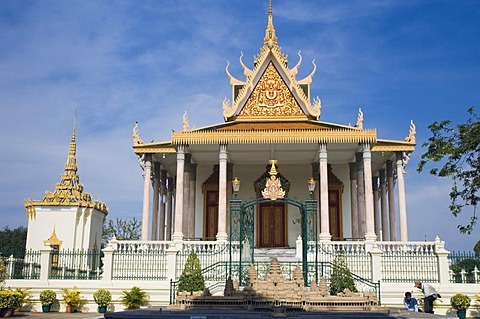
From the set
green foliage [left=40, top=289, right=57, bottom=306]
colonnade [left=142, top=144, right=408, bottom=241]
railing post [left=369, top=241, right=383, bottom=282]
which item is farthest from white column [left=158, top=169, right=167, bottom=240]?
railing post [left=369, top=241, right=383, bottom=282]

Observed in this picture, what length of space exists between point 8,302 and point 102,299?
2.70m

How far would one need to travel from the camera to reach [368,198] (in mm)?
19984

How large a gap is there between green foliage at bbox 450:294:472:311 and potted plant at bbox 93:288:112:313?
33.6 feet

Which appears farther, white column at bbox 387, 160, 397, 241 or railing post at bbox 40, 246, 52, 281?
white column at bbox 387, 160, 397, 241

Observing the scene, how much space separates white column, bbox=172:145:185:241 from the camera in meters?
19.8

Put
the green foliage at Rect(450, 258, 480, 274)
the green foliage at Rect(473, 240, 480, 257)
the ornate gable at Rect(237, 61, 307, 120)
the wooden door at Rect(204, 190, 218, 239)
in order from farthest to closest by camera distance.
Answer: the wooden door at Rect(204, 190, 218, 239), the ornate gable at Rect(237, 61, 307, 120), the green foliage at Rect(450, 258, 480, 274), the green foliage at Rect(473, 240, 480, 257)

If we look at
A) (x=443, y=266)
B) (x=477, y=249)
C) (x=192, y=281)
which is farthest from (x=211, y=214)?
(x=477, y=249)

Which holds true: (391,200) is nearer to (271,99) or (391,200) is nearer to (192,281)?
(271,99)

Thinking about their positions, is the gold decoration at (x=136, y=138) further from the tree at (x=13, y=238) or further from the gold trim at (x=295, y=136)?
the tree at (x=13, y=238)

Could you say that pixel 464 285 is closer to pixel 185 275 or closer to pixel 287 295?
pixel 287 295

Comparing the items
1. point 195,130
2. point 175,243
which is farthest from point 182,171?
point 175,243

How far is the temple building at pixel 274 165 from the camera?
2072 cm

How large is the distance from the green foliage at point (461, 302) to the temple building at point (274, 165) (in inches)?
181

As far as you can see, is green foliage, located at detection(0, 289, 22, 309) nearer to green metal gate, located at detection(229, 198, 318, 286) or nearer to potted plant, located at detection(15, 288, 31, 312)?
potted plant, located at detection(15, 288, 31, 312)
